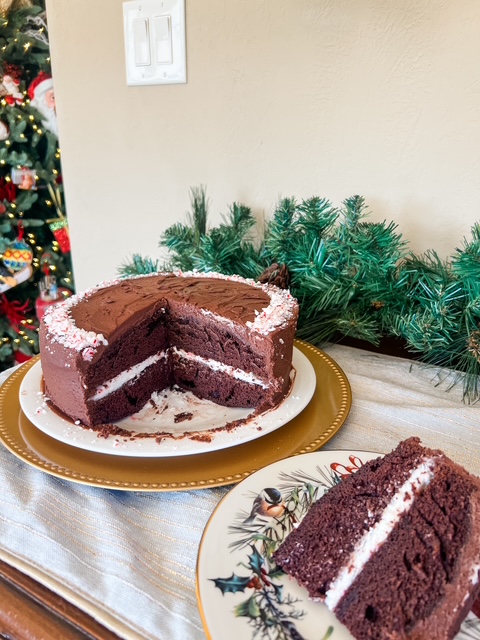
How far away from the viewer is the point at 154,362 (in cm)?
152

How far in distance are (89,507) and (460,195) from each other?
126 centimetres

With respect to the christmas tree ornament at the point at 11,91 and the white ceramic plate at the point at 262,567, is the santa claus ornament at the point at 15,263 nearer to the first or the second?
the christmas tree ornament at the point at 11,91

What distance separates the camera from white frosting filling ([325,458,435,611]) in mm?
748

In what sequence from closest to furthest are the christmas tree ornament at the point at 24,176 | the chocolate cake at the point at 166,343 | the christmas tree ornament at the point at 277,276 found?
the chocolate cake at the point at 166,343
the christmas tree ornament at the point at 277,276
the christmas tree ornament at the point at 24,176

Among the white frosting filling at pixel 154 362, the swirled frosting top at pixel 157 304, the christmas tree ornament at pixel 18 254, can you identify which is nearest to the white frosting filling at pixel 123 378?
the white frosting filling at pixel 154 362

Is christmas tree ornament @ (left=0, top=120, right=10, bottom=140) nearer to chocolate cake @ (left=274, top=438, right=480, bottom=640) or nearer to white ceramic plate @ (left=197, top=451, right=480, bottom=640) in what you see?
white ceramic plate @ (left=197, top=451, right=480, bottom=640)

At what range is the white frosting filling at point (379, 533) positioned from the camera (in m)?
0.75

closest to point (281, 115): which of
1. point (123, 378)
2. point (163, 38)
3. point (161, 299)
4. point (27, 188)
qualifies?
point (163, 38)

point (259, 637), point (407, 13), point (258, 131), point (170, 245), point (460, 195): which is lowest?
point (259, 637)

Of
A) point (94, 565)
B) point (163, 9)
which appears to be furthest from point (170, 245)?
point (94, 565)

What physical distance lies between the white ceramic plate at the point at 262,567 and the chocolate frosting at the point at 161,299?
49cm

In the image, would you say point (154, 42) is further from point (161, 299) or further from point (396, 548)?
point (396, 548)

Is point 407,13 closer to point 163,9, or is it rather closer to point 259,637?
point 163,9

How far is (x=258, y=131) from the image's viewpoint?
5.71ft
